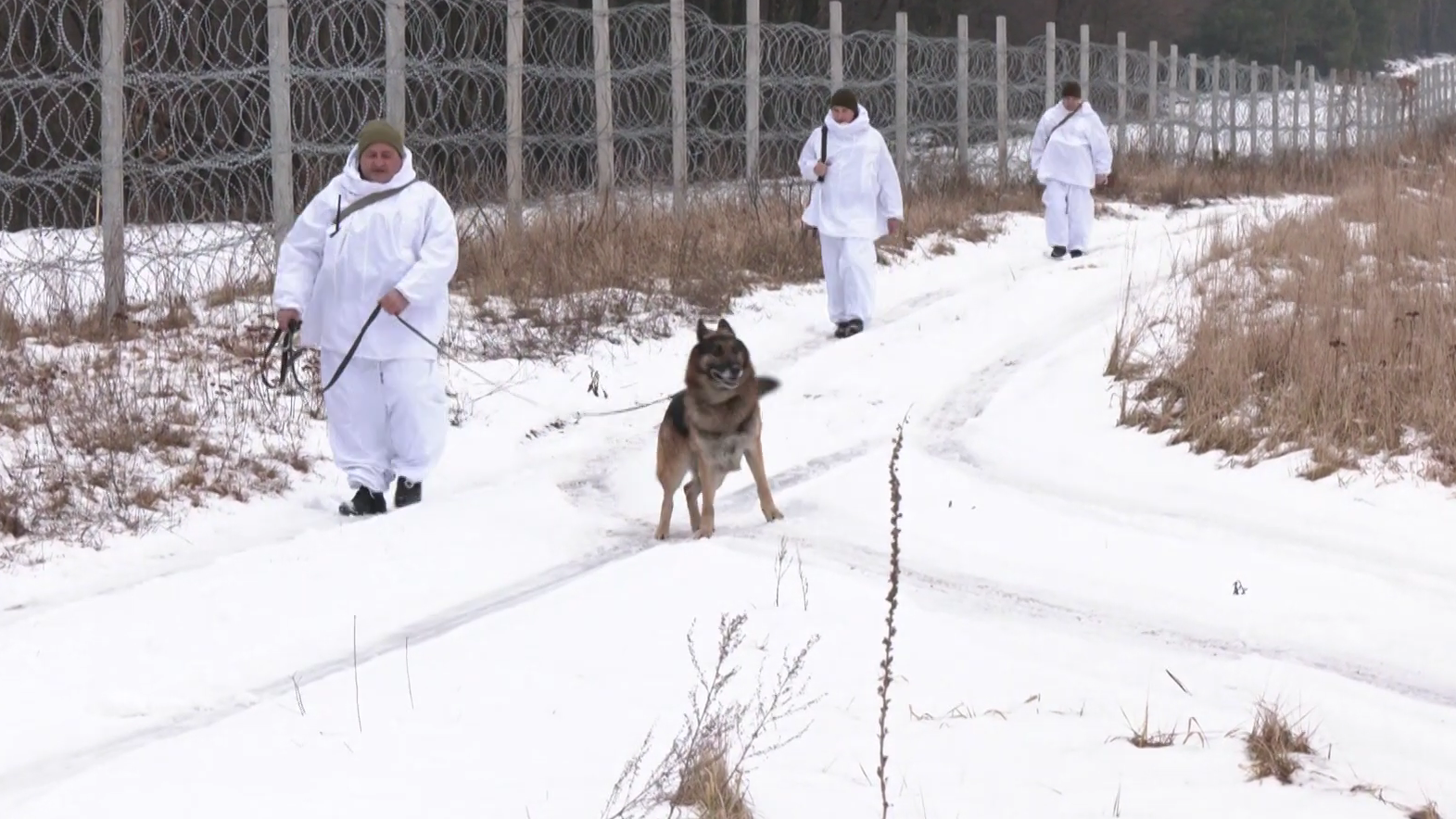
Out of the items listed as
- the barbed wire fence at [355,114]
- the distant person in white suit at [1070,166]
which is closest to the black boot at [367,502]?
the barbed wire fence at [355,114]

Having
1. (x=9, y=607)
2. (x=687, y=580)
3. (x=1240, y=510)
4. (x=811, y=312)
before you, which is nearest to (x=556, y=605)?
(x=687, y=580)

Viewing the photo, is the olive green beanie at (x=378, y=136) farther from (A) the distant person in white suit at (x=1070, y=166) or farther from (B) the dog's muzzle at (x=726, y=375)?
(A) the distant person in white suit at (x=1070, y=166)

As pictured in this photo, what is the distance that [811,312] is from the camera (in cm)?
1336

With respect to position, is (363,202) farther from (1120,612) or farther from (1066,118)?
(1066,118)

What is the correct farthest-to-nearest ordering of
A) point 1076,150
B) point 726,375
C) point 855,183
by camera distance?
point 1076,150 → point 855,183 → point 726,375

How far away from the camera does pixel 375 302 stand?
7680 millimetres

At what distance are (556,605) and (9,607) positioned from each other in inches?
79.2

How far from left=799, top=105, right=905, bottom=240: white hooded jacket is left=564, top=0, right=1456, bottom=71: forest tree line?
1636cm

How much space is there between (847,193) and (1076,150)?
17.5ft

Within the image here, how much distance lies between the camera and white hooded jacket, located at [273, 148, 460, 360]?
764cm

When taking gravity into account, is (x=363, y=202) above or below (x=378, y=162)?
below

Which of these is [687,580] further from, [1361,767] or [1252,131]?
[1252,131]

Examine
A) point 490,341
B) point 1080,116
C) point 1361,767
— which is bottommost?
point 1361,767

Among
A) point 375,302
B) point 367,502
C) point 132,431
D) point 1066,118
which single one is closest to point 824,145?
point 1066,118
